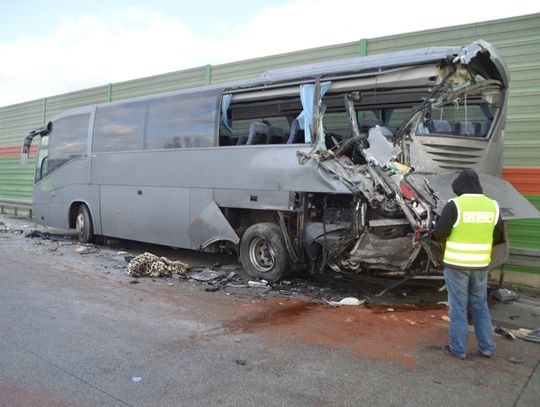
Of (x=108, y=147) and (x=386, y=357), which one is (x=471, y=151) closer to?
(x=386, y=357)

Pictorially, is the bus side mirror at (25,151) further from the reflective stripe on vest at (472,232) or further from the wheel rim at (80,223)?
the reflective stripe on vest at (472,232)

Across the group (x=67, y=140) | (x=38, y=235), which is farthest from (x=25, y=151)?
(x=38, y=235)

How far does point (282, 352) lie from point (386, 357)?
3.19 ft

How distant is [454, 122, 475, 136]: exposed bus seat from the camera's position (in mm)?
6383

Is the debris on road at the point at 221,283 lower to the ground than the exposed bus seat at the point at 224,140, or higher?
lower

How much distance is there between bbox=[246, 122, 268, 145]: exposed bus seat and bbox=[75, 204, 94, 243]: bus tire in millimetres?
5366

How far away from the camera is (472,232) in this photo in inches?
170

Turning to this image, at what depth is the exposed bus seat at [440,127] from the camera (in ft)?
20.7

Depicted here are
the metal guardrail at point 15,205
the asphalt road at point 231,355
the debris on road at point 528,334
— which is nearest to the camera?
the asphalt road at point 231,355

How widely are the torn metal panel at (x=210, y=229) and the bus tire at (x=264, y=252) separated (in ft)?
1.04

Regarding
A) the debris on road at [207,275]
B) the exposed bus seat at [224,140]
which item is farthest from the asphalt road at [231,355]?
the exposed bus seat at [224,140]

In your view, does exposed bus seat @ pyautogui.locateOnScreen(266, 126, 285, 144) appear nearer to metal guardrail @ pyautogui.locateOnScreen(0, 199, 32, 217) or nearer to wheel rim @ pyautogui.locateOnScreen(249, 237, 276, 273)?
wheel rim @ pyautogui.locateOnScreen(249, 237, 276, 273)

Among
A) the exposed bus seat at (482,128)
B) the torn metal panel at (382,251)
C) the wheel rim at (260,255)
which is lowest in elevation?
the wheel rim at (260,255)

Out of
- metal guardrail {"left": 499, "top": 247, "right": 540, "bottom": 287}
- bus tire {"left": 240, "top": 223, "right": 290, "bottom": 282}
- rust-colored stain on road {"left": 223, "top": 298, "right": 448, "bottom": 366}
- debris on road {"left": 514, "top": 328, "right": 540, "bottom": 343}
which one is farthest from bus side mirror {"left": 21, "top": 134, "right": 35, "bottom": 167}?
debris on road {"left": 514, "top": 328, "right": 540, "bottom": 343}
